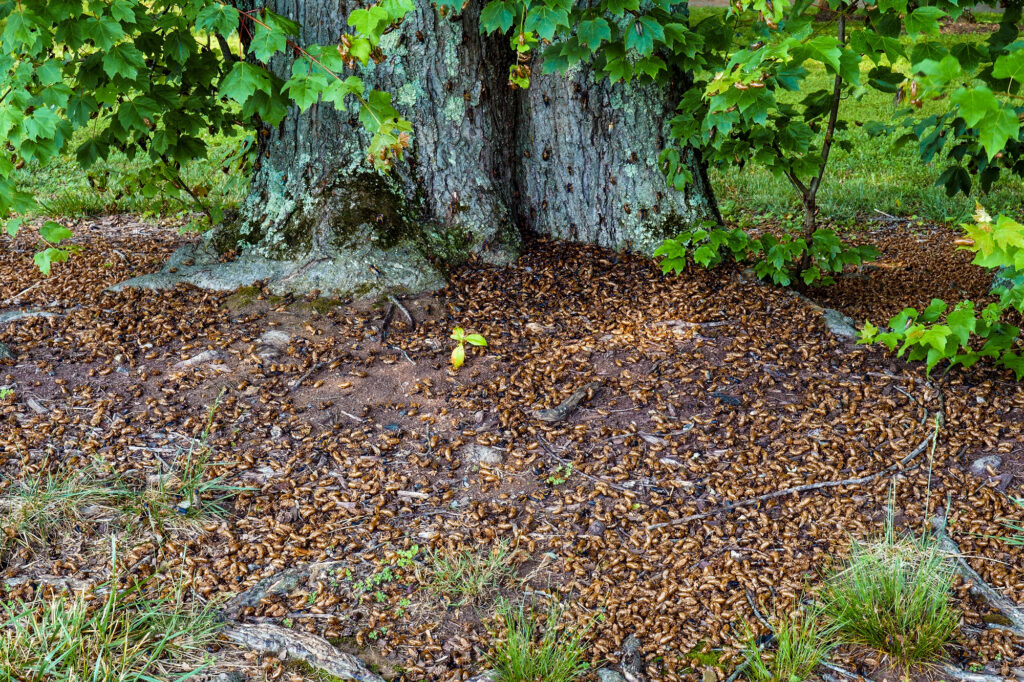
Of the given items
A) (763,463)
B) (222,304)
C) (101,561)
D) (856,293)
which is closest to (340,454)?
(101,561)

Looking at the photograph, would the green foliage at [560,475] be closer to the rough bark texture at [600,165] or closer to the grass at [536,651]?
the grass at [536,651]

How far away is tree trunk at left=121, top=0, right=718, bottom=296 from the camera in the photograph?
3.81 m

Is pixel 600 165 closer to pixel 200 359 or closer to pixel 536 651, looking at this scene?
pixel 200 359

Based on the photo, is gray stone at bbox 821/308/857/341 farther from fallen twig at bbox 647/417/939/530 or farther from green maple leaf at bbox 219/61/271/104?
green maple leaf at bbox 219/61/271/104

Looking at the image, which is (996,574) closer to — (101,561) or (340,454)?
(340,454)

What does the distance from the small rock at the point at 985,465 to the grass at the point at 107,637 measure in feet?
8.42

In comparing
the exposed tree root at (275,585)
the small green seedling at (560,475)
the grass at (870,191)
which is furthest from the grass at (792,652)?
the grass at (870,191)

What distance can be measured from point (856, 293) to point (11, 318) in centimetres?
438

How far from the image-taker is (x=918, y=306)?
443 centimetres

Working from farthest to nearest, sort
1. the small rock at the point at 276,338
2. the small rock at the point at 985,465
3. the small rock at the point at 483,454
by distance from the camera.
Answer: the small rock at the point at 276,338 → the small rock at the point at 483,454 → the small rock at the point at 985,465

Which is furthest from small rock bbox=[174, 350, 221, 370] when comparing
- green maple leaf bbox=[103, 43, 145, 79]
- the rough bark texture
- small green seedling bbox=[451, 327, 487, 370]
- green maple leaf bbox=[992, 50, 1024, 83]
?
green maple leaf bbox=[992, 50, 1024, 83]

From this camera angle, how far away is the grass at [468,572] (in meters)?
2.44

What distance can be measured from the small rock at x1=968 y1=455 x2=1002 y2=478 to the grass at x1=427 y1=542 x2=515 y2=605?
5.49ft

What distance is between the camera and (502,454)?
2986 millimetres
